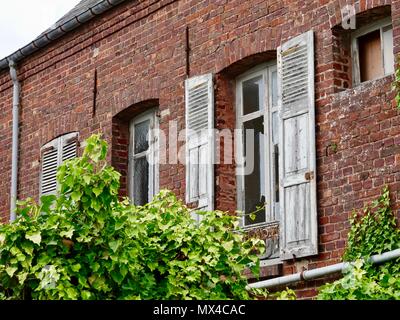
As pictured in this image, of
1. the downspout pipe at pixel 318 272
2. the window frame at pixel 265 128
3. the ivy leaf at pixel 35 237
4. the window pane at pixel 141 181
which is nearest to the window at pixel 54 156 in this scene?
the window pane at pixel 141 181

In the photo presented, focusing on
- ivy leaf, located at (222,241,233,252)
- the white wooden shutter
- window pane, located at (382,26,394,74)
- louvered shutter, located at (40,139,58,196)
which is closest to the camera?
ivy leaf, located at (222,241,233,252)

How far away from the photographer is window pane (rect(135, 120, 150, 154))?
45.6 ft

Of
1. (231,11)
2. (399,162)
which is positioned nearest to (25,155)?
(231,11)

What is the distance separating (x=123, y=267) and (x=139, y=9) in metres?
6.44

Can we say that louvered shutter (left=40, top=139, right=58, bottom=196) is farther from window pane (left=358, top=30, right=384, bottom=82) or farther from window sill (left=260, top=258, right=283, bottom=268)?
window pane (left=358, top=30, right=384, bottom=82)

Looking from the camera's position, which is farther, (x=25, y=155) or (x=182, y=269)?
(x=25, y=155)

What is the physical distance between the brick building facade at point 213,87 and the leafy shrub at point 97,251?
2.14 metres

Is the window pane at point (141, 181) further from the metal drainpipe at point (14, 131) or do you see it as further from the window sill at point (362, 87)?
the window sill at point (362, 87)

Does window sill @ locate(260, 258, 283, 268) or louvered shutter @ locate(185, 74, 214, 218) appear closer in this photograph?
window sill @ locate(260, 258, 283, 268)

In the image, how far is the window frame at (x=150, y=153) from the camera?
13508 mm

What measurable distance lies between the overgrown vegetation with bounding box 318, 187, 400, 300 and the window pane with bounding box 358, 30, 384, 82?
4.51 ft

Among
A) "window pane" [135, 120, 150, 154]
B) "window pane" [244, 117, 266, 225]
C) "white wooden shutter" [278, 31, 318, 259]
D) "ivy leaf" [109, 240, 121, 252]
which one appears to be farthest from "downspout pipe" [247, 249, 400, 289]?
"window pane" [135, 120, 150, 154]
